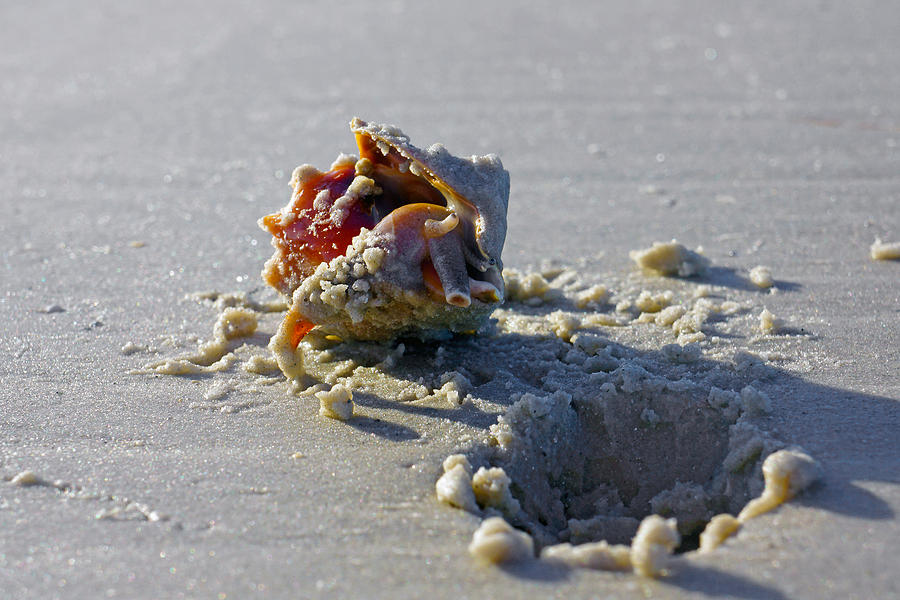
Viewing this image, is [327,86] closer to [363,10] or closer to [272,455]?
[363,10]

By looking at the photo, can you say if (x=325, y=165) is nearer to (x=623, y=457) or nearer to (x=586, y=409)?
(x=586, y=409)

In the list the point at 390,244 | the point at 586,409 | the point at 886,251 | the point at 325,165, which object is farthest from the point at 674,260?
the point at 325,165

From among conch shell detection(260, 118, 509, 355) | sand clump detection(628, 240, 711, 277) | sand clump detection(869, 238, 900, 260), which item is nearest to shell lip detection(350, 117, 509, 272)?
conch shell detection(260, 118, 509, 355)

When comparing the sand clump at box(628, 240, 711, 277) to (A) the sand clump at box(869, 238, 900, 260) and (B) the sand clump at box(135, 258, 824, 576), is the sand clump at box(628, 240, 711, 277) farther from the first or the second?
(A) the sand clump at box(869, 238, 900, 260)

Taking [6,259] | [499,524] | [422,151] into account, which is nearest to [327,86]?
[6,259]

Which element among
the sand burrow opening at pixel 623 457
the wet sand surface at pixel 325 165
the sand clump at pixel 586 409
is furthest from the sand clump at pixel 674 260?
the sand burrow opening at pixel 623 457

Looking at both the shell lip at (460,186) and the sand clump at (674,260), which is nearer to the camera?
the shell lip at (460,186)

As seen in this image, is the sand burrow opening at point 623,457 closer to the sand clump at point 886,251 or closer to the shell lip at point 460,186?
the shell lip at point 460,186
